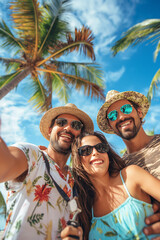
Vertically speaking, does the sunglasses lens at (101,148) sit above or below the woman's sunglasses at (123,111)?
below

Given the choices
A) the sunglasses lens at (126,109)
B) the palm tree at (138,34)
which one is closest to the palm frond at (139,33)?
the palm tree at (138,34)

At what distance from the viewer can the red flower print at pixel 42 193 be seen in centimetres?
182

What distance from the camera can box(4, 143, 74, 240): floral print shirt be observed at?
1.66m

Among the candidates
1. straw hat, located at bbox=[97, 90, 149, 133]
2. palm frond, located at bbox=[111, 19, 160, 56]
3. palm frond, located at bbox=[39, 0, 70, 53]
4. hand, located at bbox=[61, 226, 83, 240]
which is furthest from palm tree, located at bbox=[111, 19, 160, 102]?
hand, located at bbox=[61, 226, 83, 240]

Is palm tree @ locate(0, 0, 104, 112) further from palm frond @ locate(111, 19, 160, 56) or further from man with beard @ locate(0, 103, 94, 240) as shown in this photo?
man with beard @ locate(0, 103, 94, 240)

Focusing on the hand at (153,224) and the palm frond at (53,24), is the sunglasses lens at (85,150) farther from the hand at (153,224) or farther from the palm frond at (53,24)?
the palm frond at (53,24)

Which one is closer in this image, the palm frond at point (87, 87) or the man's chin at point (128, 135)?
the man's chin at point (128, 135)

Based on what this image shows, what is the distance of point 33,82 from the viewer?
346 inches

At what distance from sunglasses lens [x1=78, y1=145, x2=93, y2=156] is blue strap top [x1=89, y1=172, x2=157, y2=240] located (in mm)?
614

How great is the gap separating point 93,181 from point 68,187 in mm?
334

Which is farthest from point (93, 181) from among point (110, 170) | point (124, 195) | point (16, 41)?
point (16, 41)

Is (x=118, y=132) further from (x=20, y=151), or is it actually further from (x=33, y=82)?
(x=33, y=82)

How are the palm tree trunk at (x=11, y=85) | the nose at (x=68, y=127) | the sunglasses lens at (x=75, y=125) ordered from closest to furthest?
1. the nose at (x=68, y=127)
2. the sunglasses lens at (x=75, y=125)
3. the palm tree trunk at (x=11, y=85)

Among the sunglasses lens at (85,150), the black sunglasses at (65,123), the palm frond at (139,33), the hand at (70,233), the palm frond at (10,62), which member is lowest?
the hand at (70,233)
